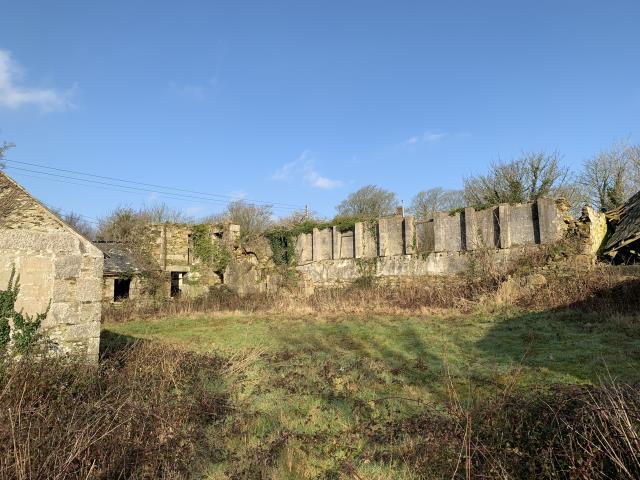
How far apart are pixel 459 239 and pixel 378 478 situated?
1568 centimetres

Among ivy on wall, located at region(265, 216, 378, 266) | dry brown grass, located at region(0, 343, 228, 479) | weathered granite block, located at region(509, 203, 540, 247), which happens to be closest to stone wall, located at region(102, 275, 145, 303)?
ivy on wall, located at region(265, 216, 378, 266)

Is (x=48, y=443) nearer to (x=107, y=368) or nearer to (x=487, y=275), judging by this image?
(x=107, y=368)

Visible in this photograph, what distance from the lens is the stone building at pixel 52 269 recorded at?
6.30 meters

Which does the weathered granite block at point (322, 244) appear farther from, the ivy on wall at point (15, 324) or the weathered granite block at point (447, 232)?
the ivy on wall at point (15, 324)

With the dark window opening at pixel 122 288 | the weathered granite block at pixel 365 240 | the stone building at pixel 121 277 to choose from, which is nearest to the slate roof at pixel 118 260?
the stone building at pixel 121 277

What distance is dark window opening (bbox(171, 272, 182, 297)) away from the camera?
88.5 ft

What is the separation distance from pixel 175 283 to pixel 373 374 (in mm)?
22246

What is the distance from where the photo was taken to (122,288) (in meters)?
25.2

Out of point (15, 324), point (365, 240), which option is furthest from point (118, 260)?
point (15, 324)

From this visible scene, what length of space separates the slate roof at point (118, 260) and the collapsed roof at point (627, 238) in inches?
862

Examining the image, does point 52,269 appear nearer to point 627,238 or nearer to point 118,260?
point 627,238

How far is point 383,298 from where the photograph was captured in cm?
1838

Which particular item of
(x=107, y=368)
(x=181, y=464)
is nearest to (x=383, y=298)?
(x=107, y=368)

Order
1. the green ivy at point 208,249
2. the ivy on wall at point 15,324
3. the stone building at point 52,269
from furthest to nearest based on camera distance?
the green ivy at point 208,249
the stone building at point 52,269
the ivy on wall at point 15,324
